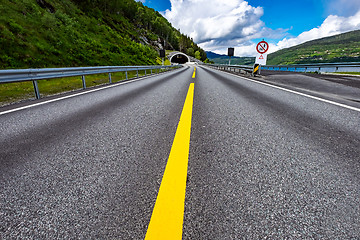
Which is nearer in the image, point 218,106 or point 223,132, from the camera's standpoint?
point 223,132

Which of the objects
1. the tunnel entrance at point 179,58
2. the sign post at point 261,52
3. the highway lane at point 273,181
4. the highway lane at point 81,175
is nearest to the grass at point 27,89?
the highway lane at point 81,175

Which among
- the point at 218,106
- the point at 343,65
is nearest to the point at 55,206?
the point at 218,106

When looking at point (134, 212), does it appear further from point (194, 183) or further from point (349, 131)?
point (349, 131)

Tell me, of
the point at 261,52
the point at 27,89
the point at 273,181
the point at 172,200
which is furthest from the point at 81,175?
the point at 261,52

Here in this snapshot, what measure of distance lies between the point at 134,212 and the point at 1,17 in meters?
20.4

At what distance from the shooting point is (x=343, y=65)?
54.0 ft

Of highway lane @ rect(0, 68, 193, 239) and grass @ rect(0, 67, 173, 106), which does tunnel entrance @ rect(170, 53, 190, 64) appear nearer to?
grass @ rect(0, 67, 173, 106)

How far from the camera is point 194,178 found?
58.9 inches

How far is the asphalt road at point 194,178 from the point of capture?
107 centimetres

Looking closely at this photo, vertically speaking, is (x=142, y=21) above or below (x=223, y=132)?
above

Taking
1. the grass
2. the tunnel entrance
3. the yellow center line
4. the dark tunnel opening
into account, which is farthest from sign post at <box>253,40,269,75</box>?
the dark tunnel opening

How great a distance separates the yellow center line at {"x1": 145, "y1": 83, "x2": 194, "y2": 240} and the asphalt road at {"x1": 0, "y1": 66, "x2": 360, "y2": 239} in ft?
0.15

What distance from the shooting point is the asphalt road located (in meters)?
1.07

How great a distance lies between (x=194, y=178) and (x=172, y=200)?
12.1 inches
